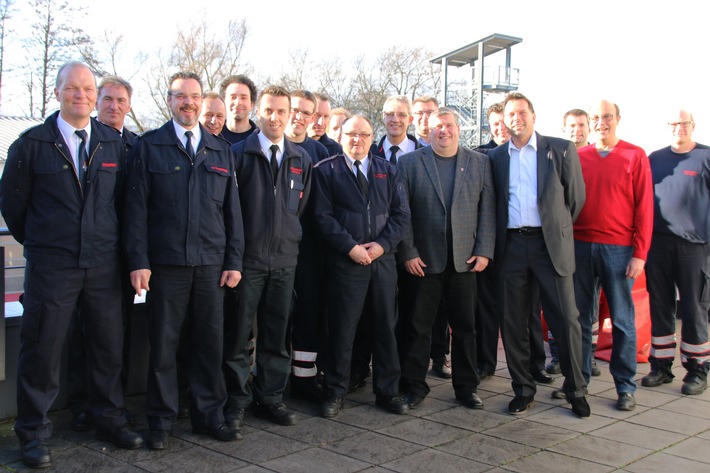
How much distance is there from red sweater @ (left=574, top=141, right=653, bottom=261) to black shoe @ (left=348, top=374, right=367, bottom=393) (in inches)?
81.3

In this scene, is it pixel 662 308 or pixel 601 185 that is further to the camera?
pixel 662 308

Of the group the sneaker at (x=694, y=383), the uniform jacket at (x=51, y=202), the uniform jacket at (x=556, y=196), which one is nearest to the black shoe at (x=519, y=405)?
the uniform jacket at (x=556, y=196)

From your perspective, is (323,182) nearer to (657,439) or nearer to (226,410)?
(226,410)

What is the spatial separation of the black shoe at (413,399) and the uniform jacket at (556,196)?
1154mm

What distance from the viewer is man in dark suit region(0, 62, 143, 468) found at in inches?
144

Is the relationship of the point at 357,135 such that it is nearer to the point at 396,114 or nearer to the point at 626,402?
the point at 396,114

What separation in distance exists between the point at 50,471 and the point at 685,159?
512 cm

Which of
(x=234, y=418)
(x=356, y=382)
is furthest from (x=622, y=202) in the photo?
(x=234, y=418)

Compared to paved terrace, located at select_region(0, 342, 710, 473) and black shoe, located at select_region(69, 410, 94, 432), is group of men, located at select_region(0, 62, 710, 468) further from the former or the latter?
black shoe, located at select_region(69, 410, 94, 432)

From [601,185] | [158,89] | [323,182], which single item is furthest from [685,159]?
[158,89]

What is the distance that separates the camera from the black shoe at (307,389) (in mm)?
4930

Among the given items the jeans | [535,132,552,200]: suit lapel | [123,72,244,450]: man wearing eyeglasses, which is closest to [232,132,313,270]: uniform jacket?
[123,72,244,450]: man wearing eyeglasses

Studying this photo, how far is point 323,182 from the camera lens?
4.73 meters

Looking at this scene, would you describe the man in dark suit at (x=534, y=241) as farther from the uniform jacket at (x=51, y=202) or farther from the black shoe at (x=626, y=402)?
the uniform jacket at (x=51, y=202)
